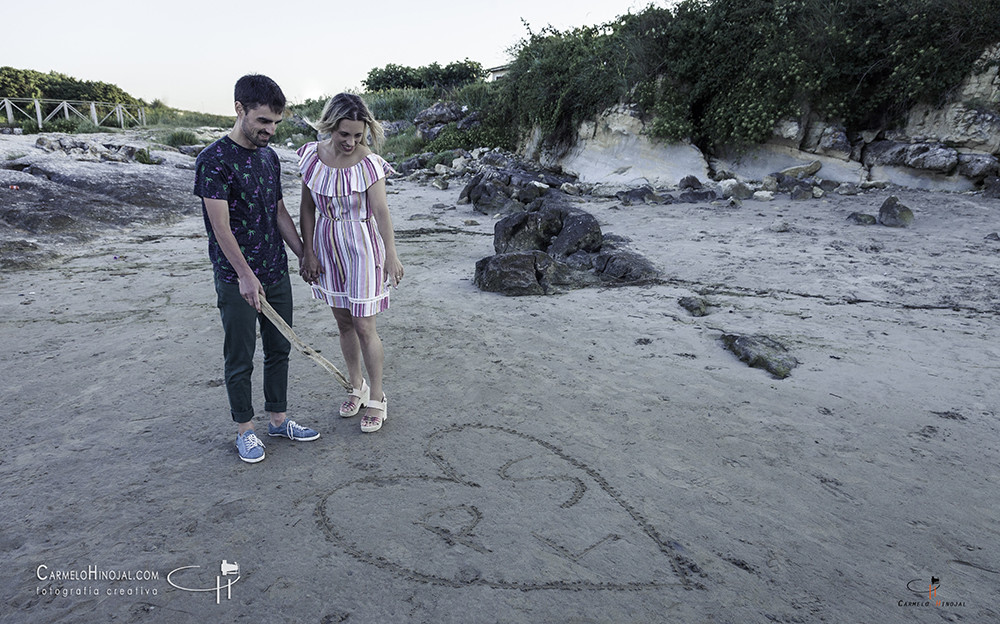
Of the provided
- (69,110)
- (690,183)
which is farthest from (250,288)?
(69,110)

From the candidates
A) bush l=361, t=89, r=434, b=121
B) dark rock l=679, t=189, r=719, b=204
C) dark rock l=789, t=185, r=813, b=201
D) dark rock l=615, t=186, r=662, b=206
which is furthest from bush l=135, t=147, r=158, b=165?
dark rock l=789, t=185, r=813, b=201

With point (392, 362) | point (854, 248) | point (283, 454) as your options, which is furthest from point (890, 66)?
point (283, 454)

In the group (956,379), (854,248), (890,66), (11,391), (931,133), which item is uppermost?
(890,66)

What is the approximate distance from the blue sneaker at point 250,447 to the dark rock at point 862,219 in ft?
25.7

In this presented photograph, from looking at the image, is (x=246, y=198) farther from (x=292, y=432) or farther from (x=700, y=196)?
(x=700, y=196)

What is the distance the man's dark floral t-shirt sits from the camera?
2275mm

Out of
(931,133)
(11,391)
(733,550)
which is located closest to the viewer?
(733,550)

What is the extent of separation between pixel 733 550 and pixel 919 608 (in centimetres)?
57

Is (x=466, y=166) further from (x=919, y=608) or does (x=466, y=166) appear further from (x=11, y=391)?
(x=919, y=608)

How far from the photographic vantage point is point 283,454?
267 cm

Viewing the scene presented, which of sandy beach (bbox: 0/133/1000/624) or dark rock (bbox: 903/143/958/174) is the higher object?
dark rock (bbox: 903/143/958/174)

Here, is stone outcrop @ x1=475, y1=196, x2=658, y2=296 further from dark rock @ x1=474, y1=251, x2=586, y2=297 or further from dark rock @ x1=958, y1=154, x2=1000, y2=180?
dark rock @ x1=958, y1=154, x2=1000, y2=180

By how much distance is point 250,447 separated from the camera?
261 cm

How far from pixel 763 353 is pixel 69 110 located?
28.3 metres
